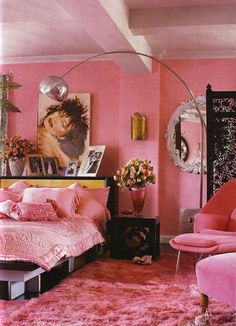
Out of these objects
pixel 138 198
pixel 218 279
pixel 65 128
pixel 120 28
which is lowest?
pixel 218 279

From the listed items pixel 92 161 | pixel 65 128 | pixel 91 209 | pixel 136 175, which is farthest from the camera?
pixel 65 128

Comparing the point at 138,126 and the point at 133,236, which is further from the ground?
the point at 138,126

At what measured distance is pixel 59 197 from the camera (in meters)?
5.87

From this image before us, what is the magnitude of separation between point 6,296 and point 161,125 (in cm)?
385

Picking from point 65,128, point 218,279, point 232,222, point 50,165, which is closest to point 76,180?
point 50,165

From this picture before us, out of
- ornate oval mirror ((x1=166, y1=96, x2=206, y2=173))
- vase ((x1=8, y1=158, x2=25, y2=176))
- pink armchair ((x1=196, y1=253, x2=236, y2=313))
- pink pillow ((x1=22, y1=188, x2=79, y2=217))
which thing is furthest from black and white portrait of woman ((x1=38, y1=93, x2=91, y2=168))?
pink armchair ((x1=196, y1=253, x2=236, y2=313))

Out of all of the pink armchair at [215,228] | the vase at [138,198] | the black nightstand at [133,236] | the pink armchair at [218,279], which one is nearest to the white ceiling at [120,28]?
the vase at [138,198]

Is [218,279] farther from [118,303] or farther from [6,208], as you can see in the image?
[6,208]

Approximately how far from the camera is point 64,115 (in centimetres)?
736

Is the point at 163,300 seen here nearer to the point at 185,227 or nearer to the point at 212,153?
the point at 212,153

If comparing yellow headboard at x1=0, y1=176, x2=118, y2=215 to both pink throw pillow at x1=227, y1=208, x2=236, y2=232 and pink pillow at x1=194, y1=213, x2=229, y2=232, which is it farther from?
pink throw pillow at x1=227, y1=208, x2=236, y2=232

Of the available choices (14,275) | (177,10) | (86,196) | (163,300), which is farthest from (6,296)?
(177,10)

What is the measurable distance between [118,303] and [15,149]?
376 centimetres

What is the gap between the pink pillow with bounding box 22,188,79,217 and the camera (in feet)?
19.0
